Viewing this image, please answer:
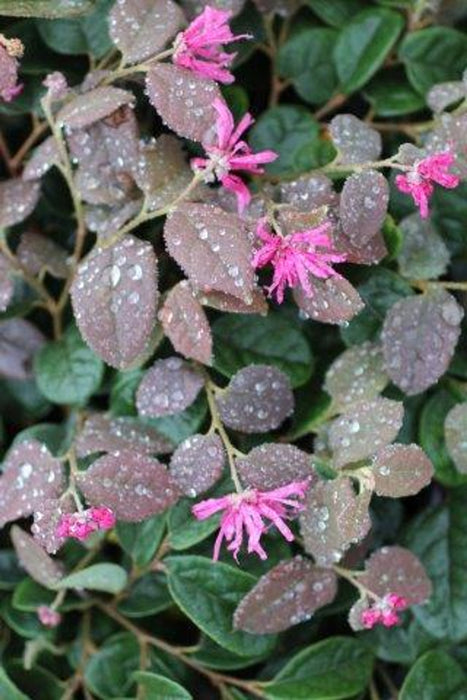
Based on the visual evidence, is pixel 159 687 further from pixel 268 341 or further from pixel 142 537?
pixel 268 341

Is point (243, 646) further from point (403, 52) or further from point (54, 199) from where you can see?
point (403, 52)

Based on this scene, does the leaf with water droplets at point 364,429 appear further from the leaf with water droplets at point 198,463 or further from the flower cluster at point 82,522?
the flower cluster at point 82,522

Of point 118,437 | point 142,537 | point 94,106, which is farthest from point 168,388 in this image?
point 94,106

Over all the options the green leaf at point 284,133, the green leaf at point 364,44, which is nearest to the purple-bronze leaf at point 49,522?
the green leaf at point 284,133

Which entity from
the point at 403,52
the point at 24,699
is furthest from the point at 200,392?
the point at 403,52

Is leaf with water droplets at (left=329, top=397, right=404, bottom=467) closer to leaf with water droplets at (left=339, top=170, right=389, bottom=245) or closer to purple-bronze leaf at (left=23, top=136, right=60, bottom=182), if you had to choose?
leaf with water droplets at (left=339, top=170, right=389, bottom=245)

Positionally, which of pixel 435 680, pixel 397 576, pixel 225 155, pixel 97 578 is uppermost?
pixel 225 155

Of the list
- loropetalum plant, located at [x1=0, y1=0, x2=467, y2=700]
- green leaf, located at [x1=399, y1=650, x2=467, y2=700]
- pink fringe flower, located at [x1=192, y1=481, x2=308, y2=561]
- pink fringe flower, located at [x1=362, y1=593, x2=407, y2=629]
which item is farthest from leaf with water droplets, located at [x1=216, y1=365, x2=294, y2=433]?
green leaf, located at [x1=399, y1=650, x2=467, y2=700]
